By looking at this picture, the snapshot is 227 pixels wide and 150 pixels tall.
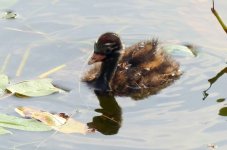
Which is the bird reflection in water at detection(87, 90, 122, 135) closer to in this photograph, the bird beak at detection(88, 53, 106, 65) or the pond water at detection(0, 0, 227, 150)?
the pond water at detection(0, 0, 227, 150)

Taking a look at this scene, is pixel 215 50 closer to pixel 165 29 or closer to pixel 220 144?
pixel 165 29

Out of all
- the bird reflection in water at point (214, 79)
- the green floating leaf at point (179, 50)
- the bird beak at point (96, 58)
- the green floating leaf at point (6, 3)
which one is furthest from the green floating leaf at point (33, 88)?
the green floating leaf at point (6, 3)

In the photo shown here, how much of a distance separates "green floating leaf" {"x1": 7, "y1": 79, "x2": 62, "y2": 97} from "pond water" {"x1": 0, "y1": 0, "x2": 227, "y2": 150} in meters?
0.08

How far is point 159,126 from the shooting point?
617 cm

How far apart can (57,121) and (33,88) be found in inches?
21.2

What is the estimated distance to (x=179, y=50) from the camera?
758 centimetres

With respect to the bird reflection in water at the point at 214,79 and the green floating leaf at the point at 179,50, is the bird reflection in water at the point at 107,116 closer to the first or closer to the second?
the bird reflection in water at the point at 214,79

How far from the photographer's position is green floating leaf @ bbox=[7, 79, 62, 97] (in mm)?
6391

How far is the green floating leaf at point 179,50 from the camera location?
7559mm

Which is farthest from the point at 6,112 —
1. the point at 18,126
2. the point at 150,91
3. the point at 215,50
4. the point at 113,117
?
the point at 215,50

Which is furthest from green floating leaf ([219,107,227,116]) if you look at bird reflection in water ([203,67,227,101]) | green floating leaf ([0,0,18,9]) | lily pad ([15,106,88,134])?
green floating leaf ([0,0,18,9])

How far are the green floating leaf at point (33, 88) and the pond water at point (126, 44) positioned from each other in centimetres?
8

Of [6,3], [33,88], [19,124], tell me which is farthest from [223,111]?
[6,3]

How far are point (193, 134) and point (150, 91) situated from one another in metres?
1.03
